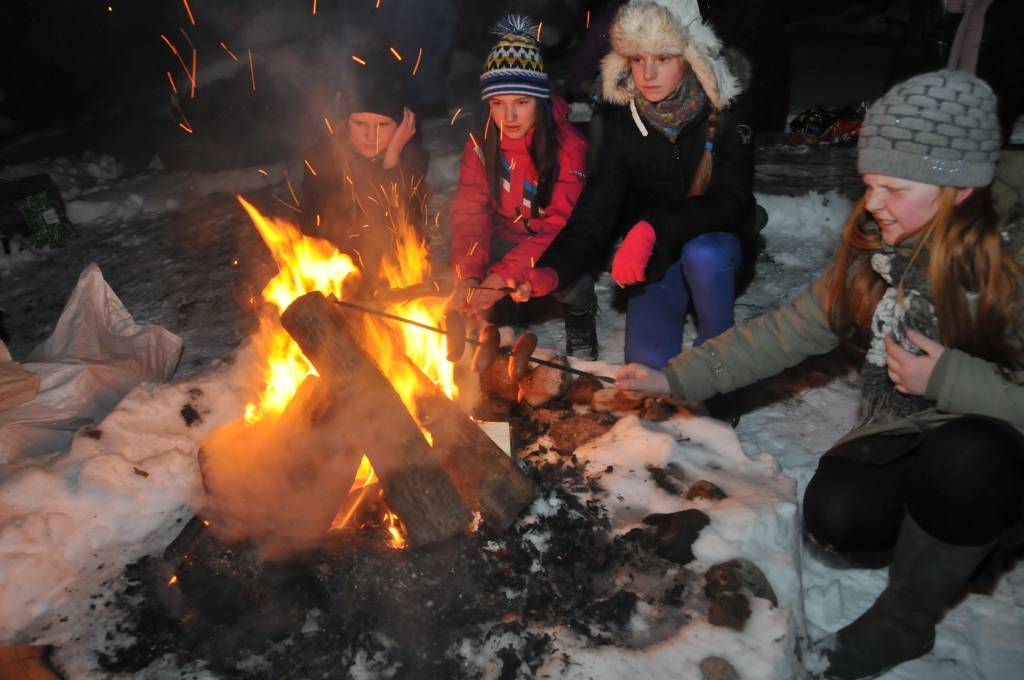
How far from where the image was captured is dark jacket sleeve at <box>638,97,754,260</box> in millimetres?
3477

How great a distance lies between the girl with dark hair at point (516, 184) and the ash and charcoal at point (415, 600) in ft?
4.81

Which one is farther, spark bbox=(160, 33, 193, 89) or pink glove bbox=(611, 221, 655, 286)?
spark bbox=(160, 33, 193, 89)

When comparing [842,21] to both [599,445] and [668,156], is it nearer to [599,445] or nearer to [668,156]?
[668,156]

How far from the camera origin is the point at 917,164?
2.15 meters

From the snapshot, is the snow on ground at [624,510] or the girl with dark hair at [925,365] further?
the snow on ground at [624,510]

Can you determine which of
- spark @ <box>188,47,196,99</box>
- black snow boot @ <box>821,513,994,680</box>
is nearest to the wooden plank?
black snow boot @ <box>821,513,994,680</box>

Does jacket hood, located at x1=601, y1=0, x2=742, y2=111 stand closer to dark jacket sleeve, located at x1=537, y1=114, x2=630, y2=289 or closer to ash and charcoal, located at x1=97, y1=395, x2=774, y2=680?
dark jacket sleeve, located at x1=537, y1=114, x2=630, y2=289

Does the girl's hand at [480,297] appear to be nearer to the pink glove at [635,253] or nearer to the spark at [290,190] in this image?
the pink glove at [635,253]

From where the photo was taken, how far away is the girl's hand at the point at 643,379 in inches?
112

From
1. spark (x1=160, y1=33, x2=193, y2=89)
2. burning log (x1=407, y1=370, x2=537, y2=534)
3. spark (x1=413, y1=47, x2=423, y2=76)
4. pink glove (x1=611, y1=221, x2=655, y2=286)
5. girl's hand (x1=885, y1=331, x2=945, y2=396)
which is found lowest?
burning log (x1=407, y1=370, x2=537, y2=534)

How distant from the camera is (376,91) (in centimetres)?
441

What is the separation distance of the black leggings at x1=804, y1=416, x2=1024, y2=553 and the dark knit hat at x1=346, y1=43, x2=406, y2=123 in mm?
3416

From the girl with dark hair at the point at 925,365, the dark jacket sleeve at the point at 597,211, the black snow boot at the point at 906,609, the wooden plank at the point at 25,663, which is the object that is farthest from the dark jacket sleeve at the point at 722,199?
the wooden plank at the point at 25,663

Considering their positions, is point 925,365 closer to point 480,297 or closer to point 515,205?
point 480,297
